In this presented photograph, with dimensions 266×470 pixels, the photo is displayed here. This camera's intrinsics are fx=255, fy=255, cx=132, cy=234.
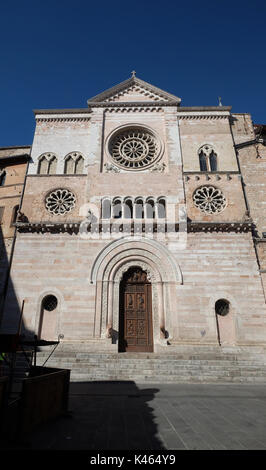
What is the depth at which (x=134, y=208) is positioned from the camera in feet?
58.0

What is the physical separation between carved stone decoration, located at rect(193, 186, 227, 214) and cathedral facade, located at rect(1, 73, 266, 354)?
7cm

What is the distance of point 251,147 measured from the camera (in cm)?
1988

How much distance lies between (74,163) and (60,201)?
11.6 ft

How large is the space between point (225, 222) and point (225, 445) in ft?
45.4

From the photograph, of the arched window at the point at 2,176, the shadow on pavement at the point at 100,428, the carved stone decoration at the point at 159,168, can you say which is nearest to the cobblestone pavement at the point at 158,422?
the shadow on pavement at the point at 100,428

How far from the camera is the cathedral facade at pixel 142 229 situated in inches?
588

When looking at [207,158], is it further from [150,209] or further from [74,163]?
[74,163]

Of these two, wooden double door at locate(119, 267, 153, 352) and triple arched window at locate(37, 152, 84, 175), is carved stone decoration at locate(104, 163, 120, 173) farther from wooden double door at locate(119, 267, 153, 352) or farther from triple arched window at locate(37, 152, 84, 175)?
wooden double door at locate(119, 267, 153, 352)

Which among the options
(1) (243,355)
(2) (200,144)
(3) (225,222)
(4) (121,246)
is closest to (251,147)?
(2) (200,144)

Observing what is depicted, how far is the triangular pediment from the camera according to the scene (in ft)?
69.5

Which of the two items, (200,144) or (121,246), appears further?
(200,144)

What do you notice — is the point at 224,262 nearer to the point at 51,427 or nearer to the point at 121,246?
the point at 121,246

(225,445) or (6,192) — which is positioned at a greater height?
(6,192)

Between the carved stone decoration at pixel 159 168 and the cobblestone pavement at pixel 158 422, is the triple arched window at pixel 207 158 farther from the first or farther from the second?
the cobblestone pavement at pixel 158 422
